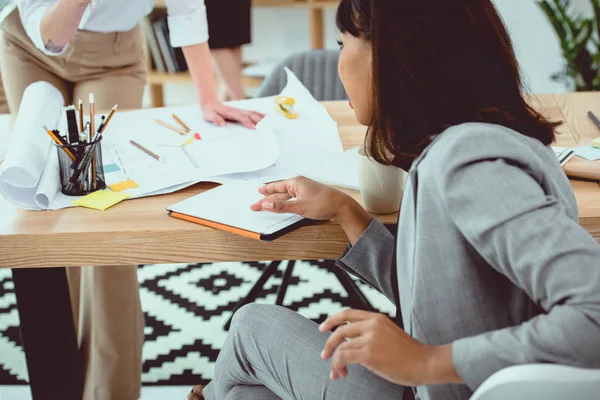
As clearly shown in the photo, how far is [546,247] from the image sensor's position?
2.60 ft

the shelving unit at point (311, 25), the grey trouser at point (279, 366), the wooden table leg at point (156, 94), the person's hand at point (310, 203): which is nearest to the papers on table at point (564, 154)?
the person's hand at point (310, 203)

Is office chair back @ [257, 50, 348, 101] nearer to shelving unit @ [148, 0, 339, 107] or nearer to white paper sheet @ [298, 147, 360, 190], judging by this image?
white paper sheet @ [298, 147, 360, 190]

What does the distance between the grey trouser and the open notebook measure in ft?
0.44

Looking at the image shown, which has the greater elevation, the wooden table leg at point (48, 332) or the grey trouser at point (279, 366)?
the grey trouser at point (279, 366)

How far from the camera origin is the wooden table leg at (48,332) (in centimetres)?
142

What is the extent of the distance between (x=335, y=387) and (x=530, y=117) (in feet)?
1.56

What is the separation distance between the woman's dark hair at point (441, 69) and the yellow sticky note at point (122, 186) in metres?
0.57

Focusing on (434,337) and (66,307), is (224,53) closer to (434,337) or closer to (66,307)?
(66,307)

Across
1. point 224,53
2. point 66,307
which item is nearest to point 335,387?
point 66,307

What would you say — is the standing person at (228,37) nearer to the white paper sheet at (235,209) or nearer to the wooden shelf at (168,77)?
the wooden shelf at (168,77)

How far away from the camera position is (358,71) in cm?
107

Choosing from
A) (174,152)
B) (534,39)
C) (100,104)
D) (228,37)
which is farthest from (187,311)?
(534,39)

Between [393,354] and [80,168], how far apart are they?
0.72 meters

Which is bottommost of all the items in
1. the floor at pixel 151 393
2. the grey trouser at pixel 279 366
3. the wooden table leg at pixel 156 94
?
the wooden table leg at pixel 156 94
